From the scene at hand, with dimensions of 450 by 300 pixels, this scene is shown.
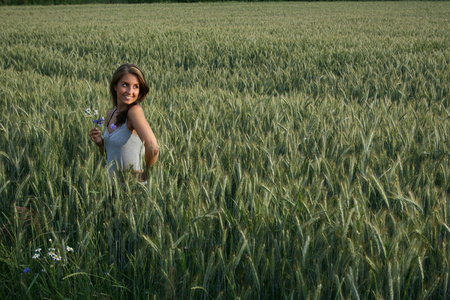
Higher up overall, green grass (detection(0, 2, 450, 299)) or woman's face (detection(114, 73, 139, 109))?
woman's face (detection(114, 73, 139, 109))

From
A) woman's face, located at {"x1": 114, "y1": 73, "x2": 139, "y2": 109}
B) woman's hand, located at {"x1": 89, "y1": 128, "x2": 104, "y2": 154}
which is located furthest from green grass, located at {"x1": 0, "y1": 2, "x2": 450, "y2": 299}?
woman's face, located at {"x1": 114, "y1": 73, "x2": 139, "y2": 109}

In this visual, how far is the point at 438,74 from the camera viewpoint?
422cm

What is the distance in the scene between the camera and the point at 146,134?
158 cm

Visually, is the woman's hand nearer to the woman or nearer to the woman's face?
the woman

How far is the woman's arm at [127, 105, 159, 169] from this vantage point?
1554 mm

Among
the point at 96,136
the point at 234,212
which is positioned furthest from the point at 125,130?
the point at 234,212

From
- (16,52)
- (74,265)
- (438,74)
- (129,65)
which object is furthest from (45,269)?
(16,52)

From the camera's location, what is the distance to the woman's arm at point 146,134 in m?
1.55

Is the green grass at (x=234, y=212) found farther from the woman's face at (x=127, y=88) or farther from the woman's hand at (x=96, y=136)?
the woman's face at (x=127, y=88)

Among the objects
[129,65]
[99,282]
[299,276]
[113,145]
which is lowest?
[99,282]

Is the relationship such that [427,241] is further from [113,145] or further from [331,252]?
[113,145]

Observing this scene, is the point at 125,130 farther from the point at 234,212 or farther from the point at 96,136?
the point at 234,212

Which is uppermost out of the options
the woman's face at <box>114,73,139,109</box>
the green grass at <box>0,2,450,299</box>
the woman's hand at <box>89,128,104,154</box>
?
the woman's face at <box>114,73,139,109</box>

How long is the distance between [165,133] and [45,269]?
3.23ft
